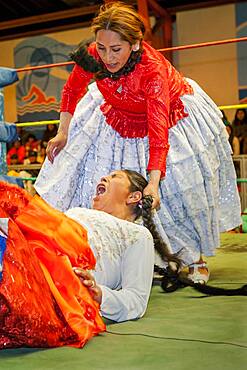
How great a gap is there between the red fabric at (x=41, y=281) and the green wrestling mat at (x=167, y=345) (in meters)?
0.03

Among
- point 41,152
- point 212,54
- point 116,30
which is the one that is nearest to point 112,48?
point 116,30

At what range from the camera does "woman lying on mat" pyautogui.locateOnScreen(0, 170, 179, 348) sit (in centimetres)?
107

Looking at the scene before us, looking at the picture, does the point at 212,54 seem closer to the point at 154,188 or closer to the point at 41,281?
the point at 154,188

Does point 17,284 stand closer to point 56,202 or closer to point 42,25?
point 56,202

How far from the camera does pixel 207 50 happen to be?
6844 millimetres

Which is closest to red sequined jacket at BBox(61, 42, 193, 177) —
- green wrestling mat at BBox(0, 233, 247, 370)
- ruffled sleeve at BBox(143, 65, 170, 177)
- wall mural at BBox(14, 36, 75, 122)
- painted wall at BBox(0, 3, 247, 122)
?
ruffled sleeve at BBox(143, 65, 170, 177)

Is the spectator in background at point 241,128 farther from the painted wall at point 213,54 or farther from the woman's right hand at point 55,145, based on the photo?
the woman's right hand at point 55,145

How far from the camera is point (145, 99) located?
5.87ft

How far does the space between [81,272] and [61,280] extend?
61mm

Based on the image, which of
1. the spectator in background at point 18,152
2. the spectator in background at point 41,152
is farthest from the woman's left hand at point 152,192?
the spectator in background at point 18,152

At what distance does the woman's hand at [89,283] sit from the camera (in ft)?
3.93

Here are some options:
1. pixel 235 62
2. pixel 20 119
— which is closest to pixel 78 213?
pixel 235 62

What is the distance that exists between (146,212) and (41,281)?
20.5 inches

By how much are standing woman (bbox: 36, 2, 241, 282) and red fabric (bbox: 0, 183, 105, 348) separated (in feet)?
2.15
